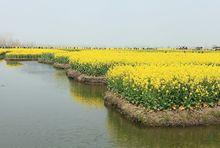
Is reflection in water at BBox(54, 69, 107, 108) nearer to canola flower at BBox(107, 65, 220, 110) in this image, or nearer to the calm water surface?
the calm water surface

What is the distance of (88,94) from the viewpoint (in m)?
28.2

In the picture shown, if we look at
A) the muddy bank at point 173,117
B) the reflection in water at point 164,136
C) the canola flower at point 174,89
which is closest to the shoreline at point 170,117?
the muddy bank at point 173,117

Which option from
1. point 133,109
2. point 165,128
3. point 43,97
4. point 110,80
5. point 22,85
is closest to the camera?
point 165,128

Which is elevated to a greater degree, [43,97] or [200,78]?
[200,78]

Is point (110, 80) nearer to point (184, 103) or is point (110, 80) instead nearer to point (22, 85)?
point (184, 103)

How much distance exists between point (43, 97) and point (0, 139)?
11077 millimetres

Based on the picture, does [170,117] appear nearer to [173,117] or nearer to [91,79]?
[173,117]

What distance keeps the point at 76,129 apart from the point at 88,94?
1053 cm

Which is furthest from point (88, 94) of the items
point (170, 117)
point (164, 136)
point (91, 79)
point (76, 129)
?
point (164, 136)

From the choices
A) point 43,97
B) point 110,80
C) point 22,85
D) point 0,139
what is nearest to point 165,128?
point 0,139

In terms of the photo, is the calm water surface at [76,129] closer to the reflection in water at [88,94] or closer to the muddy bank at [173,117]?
the reflection in water at [88,94]

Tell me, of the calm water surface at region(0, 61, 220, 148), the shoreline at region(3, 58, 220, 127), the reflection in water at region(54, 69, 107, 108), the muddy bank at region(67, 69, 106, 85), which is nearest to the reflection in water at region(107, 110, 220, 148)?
the calm water surface at region(0, 61, 220, 148)

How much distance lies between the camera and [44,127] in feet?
59.2

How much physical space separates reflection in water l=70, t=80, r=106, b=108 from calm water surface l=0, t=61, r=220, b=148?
0.05m
